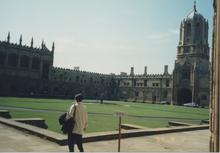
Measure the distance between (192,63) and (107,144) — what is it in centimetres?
7044

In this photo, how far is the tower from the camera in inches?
2962

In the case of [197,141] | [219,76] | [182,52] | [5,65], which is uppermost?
[182,52]

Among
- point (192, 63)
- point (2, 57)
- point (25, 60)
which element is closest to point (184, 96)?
point (192, 63)

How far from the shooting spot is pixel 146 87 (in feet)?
295

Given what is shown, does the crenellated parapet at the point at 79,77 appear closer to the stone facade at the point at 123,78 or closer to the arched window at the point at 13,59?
the stone facade at the point at 123,78

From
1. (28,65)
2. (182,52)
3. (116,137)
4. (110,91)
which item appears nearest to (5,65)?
(28,65)

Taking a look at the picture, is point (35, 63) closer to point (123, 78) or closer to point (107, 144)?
point (123, 78)

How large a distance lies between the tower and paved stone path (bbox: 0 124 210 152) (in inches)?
2566

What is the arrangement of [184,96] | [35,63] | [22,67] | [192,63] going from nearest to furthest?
[22,67] → [35,63] → [192,63] → [184,96]

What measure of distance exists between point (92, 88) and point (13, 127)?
7652 centimetres

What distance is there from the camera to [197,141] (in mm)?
12312

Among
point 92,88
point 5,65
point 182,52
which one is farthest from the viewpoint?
point 92,88

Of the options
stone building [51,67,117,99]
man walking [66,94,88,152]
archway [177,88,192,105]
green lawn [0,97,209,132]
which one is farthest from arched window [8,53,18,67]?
man walking [66,94,88,152]

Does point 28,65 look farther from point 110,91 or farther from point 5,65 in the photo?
point 110,91
